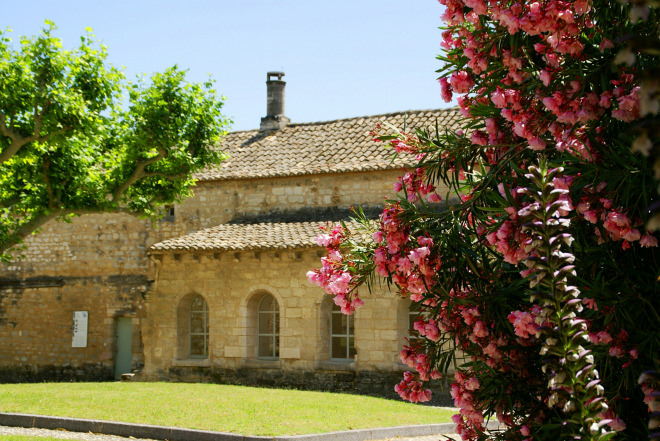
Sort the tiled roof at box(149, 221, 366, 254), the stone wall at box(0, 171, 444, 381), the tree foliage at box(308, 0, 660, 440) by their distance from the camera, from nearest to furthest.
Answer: the tree foliage at box(308, 0, 660, 440) < the tiled roof at box(149, 221, 366, 254) < the stone wall at box(0, 171, 444, 381)

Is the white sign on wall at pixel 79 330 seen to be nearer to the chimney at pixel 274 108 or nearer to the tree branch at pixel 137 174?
the chimney at pixel 274 108

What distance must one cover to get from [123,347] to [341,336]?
304 inches

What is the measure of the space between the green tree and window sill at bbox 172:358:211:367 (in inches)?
183

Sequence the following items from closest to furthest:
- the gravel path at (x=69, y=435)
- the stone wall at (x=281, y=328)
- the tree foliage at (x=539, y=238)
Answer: the tree foliage at (x=539, y=238) < the gravel path at (x=69, y=435) < the stone wall at (x=281, y=328)

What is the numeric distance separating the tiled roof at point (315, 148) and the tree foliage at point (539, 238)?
13.0m

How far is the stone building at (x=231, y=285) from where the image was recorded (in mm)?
18438

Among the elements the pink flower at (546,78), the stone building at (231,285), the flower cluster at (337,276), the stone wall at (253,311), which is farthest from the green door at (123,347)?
the pink flower at (546,78)

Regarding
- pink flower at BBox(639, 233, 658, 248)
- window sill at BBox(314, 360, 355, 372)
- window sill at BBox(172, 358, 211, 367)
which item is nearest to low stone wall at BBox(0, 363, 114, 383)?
window sill at BBox(172, 358, 211, 367)

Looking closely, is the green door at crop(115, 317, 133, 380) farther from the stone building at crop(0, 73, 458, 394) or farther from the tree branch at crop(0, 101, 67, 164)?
the tree branch at crop(0, 101, 67, 164)

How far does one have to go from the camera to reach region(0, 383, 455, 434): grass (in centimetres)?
1080

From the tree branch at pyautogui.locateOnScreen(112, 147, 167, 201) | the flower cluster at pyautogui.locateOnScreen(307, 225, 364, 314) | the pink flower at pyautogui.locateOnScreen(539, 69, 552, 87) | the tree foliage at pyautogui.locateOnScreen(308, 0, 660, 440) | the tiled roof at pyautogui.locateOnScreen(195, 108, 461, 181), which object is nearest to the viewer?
the tree foliage at pyautogui.locateOnScreen(308, 0, 660, 440)

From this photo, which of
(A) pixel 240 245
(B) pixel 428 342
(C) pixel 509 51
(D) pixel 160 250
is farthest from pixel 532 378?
(D) pixel 160 250

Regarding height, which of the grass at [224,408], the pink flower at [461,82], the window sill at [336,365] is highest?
the pink flower at [461,82]

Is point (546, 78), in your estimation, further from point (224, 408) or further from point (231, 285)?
point (231, 285)
